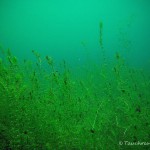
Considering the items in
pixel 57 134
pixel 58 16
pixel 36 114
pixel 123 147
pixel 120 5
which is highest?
pixel 58 16

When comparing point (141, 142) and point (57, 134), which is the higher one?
point (57, 134)

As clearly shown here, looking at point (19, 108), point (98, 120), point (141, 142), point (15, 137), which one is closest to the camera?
point (15, 137)

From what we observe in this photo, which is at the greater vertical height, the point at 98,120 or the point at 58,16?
the point at 58,16

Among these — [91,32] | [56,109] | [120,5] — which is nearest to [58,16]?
[91,32]

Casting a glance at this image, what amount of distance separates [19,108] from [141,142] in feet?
6.47

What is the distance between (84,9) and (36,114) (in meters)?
61.7

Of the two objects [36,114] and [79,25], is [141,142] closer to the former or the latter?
[36,114]

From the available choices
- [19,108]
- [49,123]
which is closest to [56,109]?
[49,123]

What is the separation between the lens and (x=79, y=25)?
5897cm

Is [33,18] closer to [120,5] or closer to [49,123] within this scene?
[120,5]

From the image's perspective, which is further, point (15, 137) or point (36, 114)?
point (36, 114)

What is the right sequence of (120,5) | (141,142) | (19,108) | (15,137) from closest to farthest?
(15,137), (19,108), (141,142), (120,5)

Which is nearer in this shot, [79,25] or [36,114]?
[36,114]

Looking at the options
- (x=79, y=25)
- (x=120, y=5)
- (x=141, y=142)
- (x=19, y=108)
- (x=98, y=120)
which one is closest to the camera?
(x=19, y=108)
